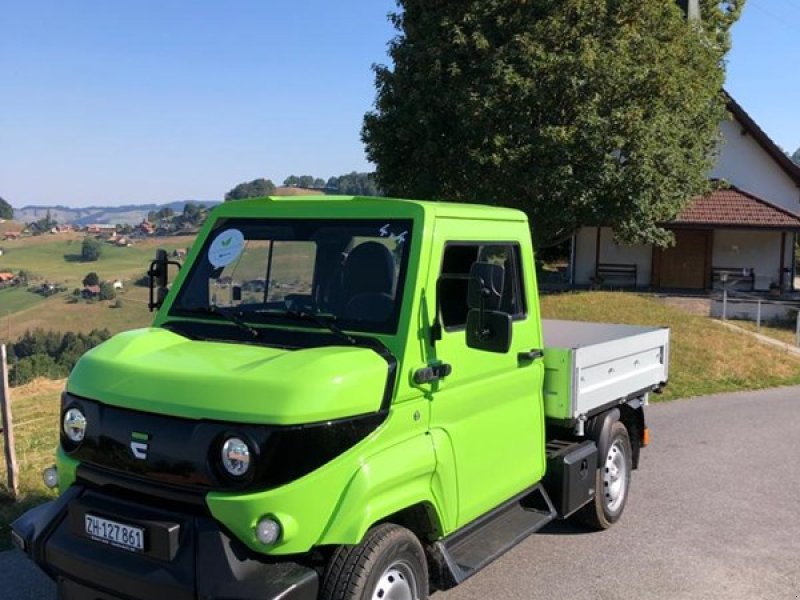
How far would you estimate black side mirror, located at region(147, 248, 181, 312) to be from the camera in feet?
14.8

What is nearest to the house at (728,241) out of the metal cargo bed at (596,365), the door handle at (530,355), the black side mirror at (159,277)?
the metal cargo bed at (596,365)

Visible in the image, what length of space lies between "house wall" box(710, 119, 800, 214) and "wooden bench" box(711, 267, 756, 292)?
339 centimetres

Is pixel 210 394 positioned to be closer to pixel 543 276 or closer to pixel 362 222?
pixel 362 222

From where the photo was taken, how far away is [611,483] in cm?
577

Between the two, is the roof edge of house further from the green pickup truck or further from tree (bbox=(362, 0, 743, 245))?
the green pickup truck

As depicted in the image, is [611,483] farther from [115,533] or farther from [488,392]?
[115,533]

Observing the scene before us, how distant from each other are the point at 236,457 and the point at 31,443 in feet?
19.9

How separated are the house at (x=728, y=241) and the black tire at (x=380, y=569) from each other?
27043mm

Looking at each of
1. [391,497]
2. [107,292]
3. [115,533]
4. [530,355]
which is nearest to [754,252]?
[107,292]

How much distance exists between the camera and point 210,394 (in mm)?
3113

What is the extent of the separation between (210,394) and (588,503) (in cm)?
335

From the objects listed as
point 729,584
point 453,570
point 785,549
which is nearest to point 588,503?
point 729,584

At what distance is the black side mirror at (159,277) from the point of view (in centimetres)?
450

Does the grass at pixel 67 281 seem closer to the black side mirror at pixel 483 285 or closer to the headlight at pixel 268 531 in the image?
the black side mirror at pixel 483 285
